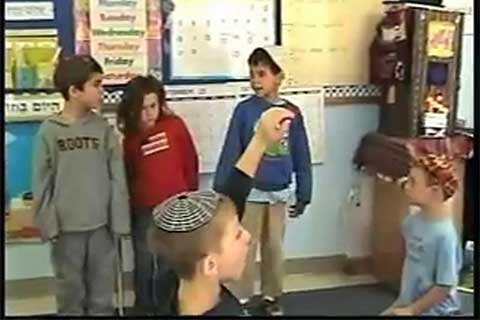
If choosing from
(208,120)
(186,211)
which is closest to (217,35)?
(208,120)

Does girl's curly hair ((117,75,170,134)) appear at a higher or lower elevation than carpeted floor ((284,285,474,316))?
higher

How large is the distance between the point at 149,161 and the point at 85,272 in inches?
7.8

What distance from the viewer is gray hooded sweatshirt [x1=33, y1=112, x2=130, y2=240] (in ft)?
4.43

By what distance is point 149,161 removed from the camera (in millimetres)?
1378

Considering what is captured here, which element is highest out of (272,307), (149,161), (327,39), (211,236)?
(327,39)

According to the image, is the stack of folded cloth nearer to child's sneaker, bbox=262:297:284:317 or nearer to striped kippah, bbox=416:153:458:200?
striped kippah, bbox=416:153:458:200

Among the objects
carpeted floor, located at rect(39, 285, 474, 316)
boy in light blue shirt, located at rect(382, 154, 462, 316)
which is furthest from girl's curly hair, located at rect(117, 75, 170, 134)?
boy in light blue shirt, located at rect(382, 154, 462, 316)

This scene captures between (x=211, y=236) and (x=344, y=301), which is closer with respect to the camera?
(x=211, y=236)

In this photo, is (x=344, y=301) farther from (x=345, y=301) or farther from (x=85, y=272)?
(x=85, y=272)

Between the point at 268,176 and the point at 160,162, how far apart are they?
6.6 inches

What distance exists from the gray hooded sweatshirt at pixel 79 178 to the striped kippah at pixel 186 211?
0.07 metres

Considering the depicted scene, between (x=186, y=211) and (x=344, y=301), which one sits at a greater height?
(x=186, y=211)

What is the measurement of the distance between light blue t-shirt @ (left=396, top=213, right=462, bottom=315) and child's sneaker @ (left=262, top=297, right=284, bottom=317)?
185 mm

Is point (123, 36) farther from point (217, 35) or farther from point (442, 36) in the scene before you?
point (442, 36)
